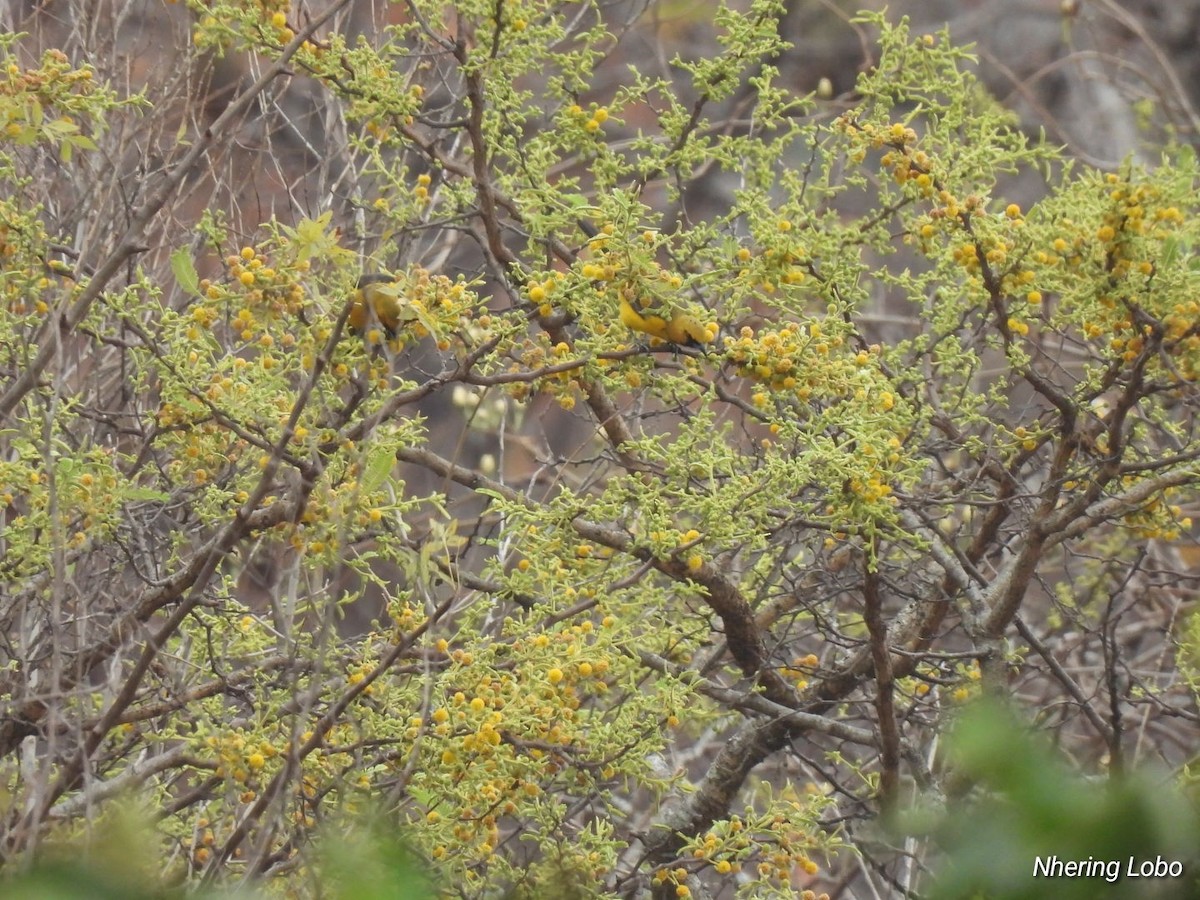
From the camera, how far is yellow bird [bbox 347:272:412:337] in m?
2.21

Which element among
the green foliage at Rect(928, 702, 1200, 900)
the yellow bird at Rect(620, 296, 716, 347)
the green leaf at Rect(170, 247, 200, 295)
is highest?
the yellow bird at Rect(620, 296, 716, 347)

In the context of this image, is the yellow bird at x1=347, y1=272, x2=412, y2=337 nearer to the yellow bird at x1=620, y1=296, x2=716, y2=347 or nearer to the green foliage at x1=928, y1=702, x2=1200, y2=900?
the yellow bird at x1=620, y1=296, x2=716, y2=347

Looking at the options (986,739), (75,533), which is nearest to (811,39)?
(75,533)

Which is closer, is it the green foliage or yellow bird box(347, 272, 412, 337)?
the green foliage

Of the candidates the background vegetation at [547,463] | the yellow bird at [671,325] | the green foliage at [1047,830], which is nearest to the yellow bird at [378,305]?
the background vegetation at [547,463]

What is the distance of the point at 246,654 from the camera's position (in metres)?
3.10

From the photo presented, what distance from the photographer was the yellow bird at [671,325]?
246 centimetres

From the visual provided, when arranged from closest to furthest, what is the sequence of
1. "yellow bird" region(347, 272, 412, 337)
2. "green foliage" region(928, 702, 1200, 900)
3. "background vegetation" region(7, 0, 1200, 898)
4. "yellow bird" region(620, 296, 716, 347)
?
1. "green foliage" region(928, 702, 1200, 900)
2. "yellow bird" region(347, 272, 412, 337)
3. "background vegetation" region(7, 0, 1200, 898)
4. "yellow bird" region(620, 296, 716, 347)

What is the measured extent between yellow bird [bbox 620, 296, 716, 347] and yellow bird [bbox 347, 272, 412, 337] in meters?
0.40

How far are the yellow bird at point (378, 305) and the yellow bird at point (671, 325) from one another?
1.33ft

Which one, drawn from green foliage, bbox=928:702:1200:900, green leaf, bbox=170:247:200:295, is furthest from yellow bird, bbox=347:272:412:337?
green foliage, bbox=928:702:1200:900

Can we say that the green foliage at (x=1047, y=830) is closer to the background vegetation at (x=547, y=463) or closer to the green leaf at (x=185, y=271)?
the background vegetation at (x=547, y=463)

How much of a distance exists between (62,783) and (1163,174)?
207cm

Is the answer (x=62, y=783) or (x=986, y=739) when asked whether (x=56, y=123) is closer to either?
(x=62, y=783)
